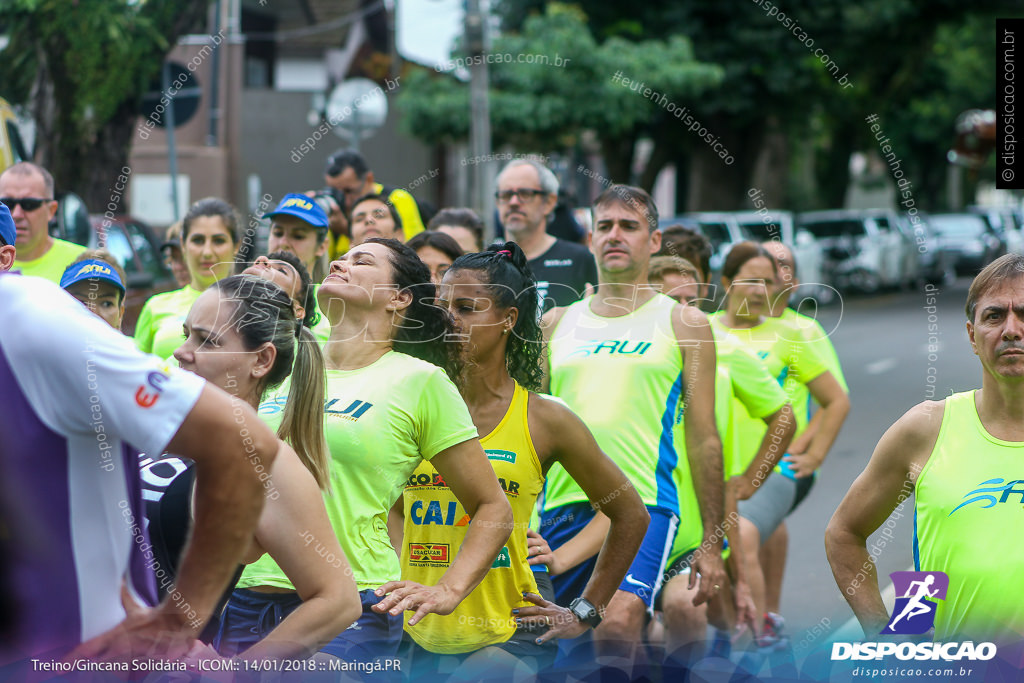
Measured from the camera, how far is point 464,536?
351 centimetres

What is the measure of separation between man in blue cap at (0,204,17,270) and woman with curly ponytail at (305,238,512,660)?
0.89m

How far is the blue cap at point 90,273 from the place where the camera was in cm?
464

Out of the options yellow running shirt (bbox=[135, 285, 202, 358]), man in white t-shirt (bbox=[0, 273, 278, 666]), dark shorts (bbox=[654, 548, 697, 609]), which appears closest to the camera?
man in white t-shirt (bbox=[0, 273, 278, 666])

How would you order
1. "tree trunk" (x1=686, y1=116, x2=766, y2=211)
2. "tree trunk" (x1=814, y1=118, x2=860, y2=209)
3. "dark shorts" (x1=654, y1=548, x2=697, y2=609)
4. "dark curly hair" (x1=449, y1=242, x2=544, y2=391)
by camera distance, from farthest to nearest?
"tree trunk" (x1=814, y1=118, x2=860, y2=209) → "tree trunk" (x1=686, y1=116, x2=766, y2=211) → "dark shorts" (x1=654, y1=548, x2=697, y2=609) → "dark curly hair" (x1=449, y1=242, x2=544, y2=391)

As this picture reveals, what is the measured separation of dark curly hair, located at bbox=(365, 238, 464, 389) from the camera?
12.5 ft

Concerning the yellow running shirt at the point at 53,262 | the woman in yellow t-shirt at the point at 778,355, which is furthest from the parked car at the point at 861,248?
the yellow running shirt at the point at 53,262

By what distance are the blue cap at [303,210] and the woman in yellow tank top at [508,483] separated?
5.29 feet

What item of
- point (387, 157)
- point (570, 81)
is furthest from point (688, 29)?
point (387, 157)

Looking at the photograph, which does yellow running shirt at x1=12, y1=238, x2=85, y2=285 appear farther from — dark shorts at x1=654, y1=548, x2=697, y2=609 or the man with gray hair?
dark shorts at x1=654, y1=548, x2=697, y2=609

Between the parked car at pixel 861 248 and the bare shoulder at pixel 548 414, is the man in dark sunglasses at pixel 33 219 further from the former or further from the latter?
the parked car at pixel 861 248

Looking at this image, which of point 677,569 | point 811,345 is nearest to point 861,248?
point 811,345

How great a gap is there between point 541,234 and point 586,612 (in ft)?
9.80

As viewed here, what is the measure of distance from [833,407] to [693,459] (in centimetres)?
176

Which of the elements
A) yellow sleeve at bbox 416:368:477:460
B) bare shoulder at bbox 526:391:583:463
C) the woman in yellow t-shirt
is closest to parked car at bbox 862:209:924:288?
the woman in yellow t-shirt
